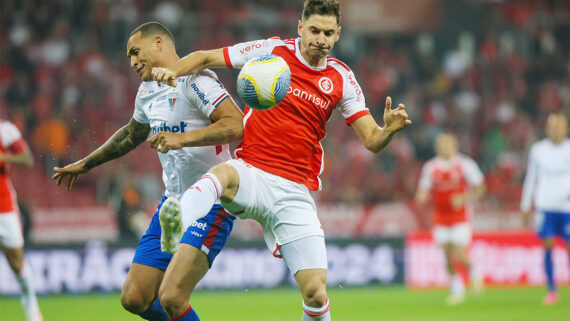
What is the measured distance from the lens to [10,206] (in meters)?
8.92

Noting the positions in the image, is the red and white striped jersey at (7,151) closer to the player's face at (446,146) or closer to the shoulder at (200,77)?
the shoulder at (200,77)

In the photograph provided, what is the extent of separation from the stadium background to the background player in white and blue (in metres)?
7.45

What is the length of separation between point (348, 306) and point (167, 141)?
7.21m

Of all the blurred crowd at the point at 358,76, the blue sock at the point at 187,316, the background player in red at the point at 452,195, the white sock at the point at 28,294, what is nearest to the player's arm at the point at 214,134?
the blue sock at the point at 187,316

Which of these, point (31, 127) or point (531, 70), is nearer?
point (31, 127)

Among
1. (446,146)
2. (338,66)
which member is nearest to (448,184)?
(446,146)

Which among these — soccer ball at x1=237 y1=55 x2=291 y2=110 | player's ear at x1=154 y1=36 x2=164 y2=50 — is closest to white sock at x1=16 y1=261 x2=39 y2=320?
player's ear at x1=154 y1=36 x2=164 y2=50

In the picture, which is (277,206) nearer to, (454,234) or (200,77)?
(200,77)

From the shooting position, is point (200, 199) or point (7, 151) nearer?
point (200, 199)

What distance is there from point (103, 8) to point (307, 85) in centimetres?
1404

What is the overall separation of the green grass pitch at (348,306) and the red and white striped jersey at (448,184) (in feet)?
4.48

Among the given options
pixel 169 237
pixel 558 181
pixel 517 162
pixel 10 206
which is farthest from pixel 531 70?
pixel 169 237

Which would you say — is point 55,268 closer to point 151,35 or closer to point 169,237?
point 151,35

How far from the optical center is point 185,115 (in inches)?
233
